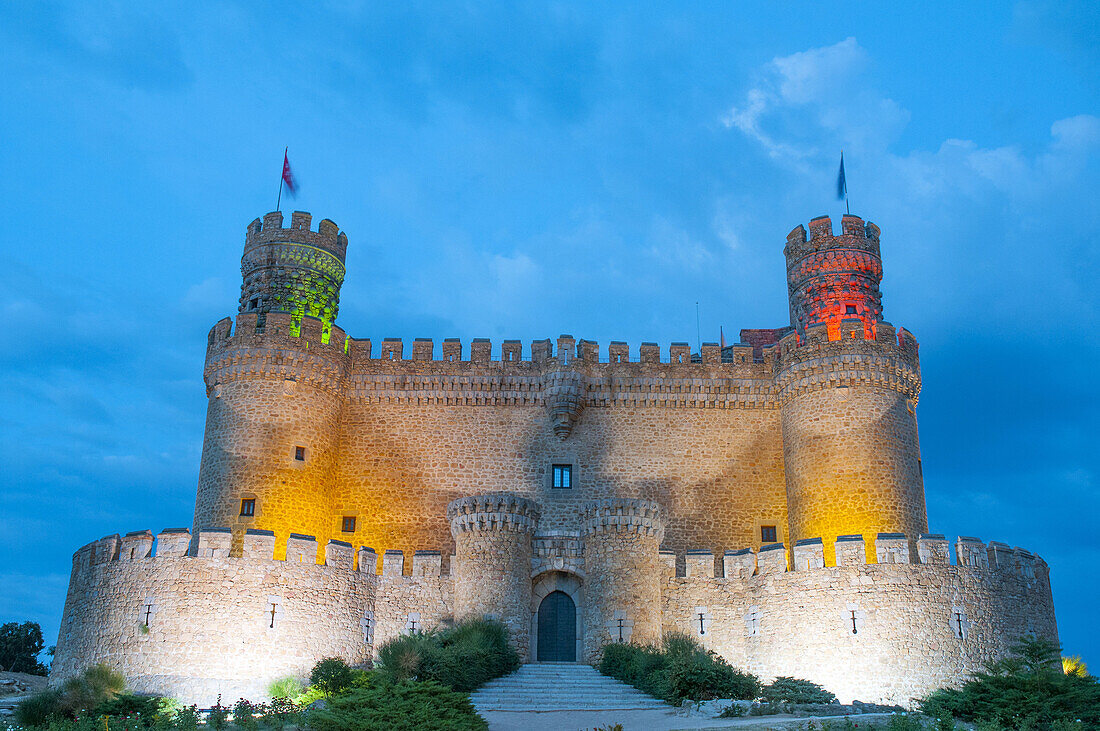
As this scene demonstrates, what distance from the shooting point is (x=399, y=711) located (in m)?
13.3

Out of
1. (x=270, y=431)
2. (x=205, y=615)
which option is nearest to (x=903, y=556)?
(x=205, y=615)

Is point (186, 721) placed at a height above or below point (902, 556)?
below

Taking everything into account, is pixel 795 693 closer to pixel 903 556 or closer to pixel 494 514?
pixel 903 556

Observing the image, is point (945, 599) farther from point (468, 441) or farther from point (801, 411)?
point (468, 441)

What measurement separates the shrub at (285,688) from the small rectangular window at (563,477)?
Result: 1001 cm

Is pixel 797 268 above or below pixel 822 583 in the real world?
above

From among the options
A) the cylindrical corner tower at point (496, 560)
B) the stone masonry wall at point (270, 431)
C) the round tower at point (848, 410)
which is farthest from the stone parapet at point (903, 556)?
the stone masonry wall at point (270, 431)

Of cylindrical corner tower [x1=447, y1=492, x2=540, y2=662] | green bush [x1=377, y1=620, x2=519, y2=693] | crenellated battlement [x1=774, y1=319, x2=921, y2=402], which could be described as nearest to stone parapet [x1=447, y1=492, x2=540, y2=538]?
cylindrical corner tower [x1=447, y1=492, x2=540, y2=662]

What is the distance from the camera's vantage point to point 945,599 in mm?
19484

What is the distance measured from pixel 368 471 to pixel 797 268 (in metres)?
14.1

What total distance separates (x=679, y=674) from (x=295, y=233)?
17691mm

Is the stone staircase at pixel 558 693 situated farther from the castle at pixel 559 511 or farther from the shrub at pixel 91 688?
the shrub at pixel 91 688

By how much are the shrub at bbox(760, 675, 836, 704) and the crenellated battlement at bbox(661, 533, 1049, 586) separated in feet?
8.22

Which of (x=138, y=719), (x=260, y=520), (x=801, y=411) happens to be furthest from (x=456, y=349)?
(x=138, y=719)
